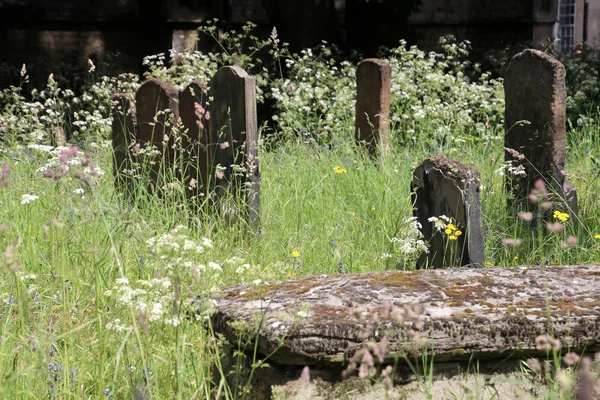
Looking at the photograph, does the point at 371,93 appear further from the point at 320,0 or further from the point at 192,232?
the point at 320,0

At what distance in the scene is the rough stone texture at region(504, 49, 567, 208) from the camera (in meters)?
4.95

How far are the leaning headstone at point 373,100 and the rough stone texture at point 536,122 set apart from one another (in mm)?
2073

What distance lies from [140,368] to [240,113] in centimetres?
253

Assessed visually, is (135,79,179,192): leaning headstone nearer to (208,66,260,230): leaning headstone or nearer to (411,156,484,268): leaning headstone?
(208,66,260,230): leaning headstone

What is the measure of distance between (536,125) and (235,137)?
1.78 metres

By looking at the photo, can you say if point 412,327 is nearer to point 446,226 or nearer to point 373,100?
point 446,226

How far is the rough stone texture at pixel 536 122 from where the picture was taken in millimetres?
4949

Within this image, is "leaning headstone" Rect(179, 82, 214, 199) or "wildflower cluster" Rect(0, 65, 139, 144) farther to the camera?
"wildflower cluster" Rect(0, 65, 139, 144)

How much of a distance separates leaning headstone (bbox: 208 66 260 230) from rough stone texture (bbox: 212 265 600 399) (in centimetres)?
237

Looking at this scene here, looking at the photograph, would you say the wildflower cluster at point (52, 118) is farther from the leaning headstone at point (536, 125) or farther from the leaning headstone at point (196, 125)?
the leaning headstone at point (536, 125)

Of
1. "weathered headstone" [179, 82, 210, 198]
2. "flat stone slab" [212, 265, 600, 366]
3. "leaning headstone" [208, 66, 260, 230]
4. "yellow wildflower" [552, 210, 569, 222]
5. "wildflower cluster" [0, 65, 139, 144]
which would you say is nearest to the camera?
"flat stone slab" [212, 265, 600, 366]

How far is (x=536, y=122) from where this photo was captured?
198 inches

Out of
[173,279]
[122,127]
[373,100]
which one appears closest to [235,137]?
[122,127]

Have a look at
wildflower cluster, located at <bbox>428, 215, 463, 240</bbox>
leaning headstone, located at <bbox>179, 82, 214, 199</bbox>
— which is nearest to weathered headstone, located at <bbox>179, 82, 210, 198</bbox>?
leaning headstone, located at <bbox>179, 82, 214, 199</bbox>
